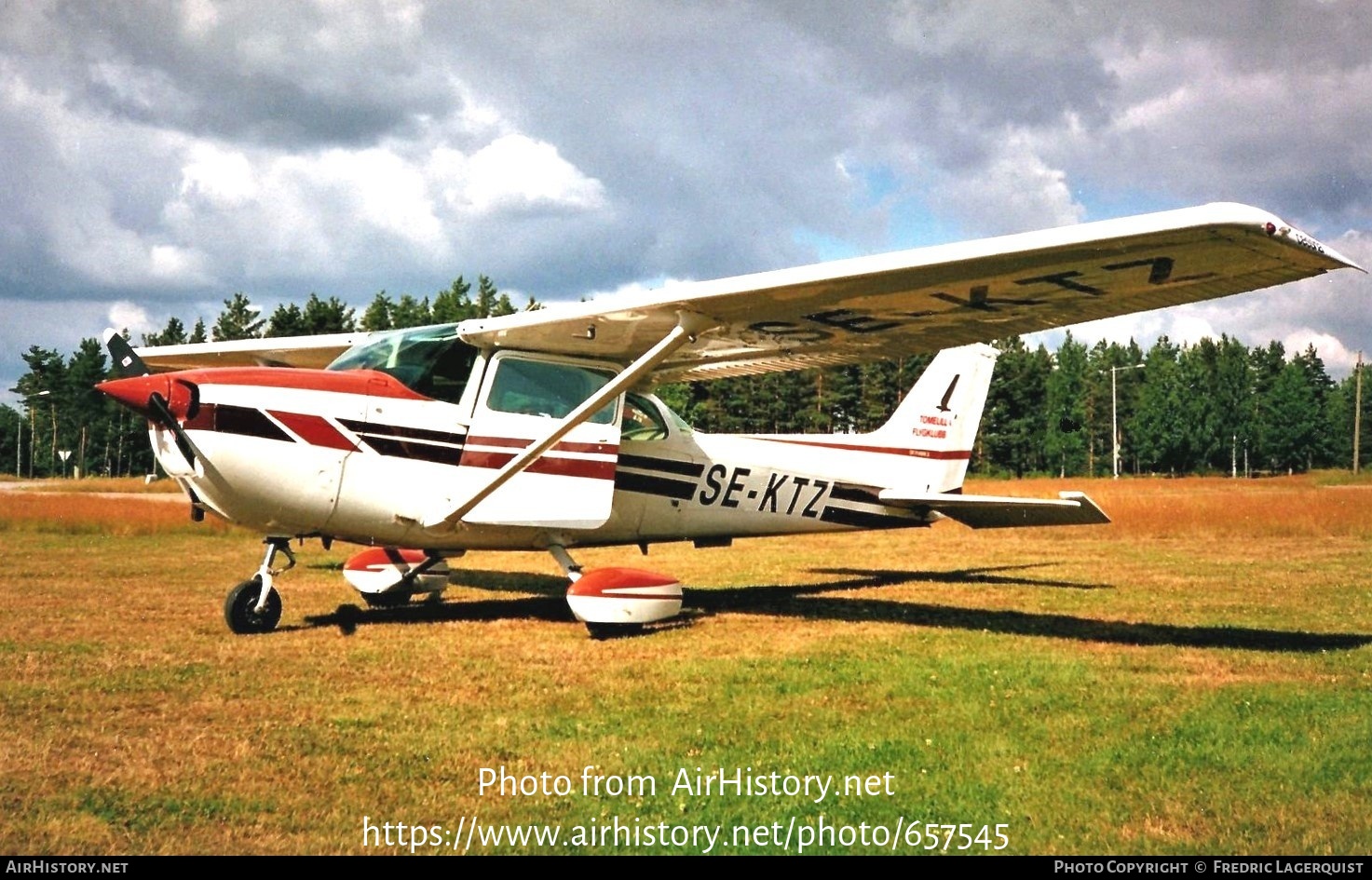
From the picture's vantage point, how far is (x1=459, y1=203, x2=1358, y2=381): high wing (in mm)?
5148

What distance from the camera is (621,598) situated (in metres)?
7.14

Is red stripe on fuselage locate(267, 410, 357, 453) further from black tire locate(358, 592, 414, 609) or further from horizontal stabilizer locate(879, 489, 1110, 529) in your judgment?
horizontal stabilizer locate(879, 489, 1110, 529)

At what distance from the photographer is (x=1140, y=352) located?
339ft

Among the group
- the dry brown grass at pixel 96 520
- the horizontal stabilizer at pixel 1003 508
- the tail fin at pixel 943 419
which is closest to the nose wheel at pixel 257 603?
the horizontal stabilizer at pixel 1003 508

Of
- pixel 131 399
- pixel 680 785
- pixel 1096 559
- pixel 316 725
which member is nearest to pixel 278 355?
pixel 131 399

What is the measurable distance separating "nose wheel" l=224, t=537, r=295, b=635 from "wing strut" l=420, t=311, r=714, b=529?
1089 mm

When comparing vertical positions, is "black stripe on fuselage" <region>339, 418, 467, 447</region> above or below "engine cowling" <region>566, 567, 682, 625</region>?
above

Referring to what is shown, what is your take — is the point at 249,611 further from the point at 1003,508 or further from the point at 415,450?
the point at 1003,508

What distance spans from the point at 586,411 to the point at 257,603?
2664mm

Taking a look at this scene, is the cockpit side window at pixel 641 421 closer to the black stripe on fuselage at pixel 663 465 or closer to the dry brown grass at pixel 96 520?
the black stripe on fuselage at pixel 663 465

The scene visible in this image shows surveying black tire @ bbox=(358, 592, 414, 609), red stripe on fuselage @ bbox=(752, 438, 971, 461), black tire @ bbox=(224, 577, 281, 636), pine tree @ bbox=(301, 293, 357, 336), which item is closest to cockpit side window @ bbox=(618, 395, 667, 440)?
red stripe on fuselage @ bbox=(752, 438, 971, 461)

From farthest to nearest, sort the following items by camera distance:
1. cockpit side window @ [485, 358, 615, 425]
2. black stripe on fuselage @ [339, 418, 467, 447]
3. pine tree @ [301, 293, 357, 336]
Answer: pine tree @ [301, 293, 357, 336]
cockpit side window @ [485, 358, 615, 425]
black stripe on fuselage @ [339, 418, 467, 447]

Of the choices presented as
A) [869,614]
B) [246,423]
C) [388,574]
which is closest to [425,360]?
[246,423]
